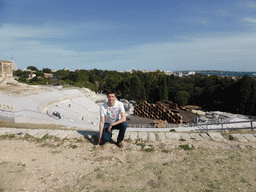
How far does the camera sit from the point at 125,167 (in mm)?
4309

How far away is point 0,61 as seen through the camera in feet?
A: 121

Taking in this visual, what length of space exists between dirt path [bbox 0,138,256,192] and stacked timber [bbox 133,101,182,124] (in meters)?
20.4

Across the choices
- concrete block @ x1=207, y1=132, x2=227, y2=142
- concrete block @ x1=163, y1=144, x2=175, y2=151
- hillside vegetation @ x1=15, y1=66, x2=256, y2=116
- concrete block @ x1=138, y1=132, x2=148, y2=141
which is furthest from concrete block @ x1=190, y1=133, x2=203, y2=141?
hillside vegetation @ x1=15, y1=66, x2=256, y2=116

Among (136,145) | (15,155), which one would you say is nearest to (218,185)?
(136,145)

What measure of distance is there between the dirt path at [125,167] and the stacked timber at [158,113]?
2035 cm

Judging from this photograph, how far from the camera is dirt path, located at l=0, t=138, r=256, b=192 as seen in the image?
352 cm

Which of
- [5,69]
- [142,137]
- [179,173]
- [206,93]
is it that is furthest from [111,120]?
[206,93]

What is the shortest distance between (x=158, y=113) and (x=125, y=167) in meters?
24.5

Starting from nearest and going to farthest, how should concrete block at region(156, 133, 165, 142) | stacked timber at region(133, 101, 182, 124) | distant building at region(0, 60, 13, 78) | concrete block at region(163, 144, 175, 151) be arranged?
concrete block at region(163, 144, 175, 151) < concrete block at region(156, 133, 165, 142) < stacked timber at region(133, 101, 182, 124) < distant building at region(0, 60, 13, 78)

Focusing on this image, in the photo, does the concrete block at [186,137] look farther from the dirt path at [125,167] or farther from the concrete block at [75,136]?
the concrete block at [75,136]

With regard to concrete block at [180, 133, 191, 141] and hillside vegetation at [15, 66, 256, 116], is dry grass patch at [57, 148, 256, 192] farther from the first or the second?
hillside vegetation at [15, 66, 256, 116]

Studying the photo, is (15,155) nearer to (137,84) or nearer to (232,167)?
(232,167)

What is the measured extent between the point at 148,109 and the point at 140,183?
26936 millimetres

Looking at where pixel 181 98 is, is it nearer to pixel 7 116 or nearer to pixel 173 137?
pixel 7 116
